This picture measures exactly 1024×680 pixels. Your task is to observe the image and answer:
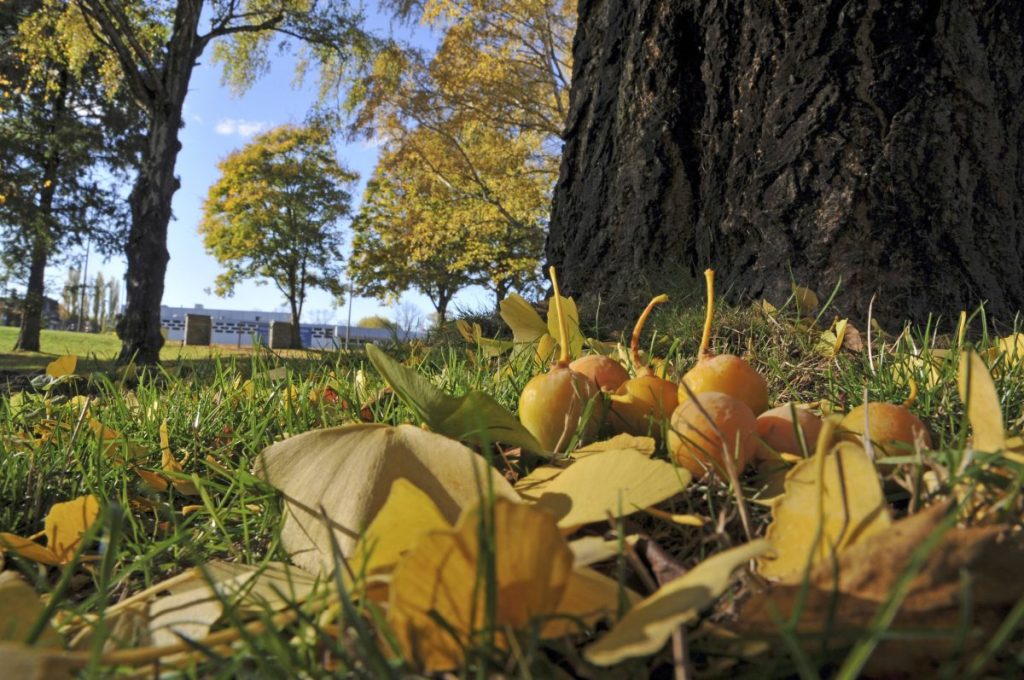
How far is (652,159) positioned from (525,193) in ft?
45.8

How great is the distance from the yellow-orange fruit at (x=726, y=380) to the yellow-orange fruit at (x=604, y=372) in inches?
4.6

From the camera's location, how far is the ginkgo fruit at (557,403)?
2.70 feet

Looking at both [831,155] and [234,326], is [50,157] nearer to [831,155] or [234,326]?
[831,155]

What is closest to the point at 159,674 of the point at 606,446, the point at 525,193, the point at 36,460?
the point at 606,446

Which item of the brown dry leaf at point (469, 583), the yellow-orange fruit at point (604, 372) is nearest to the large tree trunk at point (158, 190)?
the yellow-orange fruit at point (604, 372)

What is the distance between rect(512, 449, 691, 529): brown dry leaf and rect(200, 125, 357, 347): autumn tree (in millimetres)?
30807

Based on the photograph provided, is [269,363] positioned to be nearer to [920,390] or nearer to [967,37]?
[920,390]

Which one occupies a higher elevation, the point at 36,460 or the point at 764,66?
the point at 764,66

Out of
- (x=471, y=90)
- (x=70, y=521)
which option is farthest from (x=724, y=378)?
(x=471, y=90)

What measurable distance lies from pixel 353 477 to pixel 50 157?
24.4 m

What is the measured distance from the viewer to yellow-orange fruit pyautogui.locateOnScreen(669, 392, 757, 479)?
2.22ft

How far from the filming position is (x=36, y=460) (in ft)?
3.73

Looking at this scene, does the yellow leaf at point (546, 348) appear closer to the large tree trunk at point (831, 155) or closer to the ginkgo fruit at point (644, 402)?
the ginkgo fruit at point (644, 402)

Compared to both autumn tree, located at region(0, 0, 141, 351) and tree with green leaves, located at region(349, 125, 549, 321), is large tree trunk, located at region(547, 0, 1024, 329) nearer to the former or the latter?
tree with green leaves, located at region(349, 125, 549, 321)
